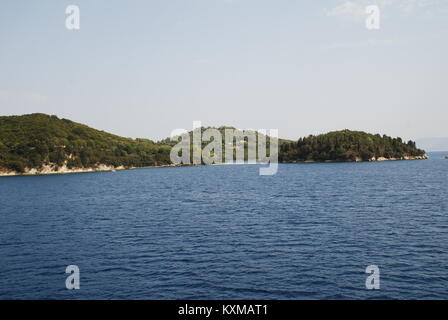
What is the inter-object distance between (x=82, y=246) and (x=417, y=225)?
53.7 metres

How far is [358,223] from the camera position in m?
60.5

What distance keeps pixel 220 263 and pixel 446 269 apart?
80.5ft

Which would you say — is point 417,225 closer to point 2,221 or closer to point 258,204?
point 258,204

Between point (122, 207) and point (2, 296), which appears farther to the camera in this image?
point (122, 207)

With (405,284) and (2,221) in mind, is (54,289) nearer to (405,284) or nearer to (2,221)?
(405,284)

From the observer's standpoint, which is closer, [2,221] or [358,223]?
[358,223]

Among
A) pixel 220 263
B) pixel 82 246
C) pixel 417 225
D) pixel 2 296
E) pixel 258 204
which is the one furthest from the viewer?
pixel 258 204

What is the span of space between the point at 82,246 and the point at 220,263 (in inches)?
895
